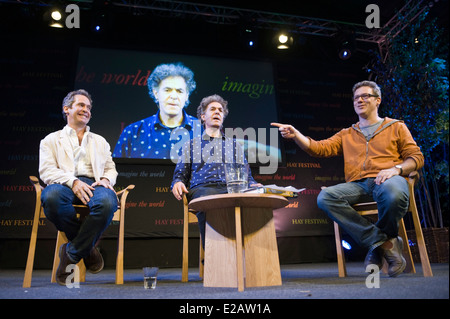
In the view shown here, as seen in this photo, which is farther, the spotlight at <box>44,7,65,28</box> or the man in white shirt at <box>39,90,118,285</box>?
the spotlight at <box>44,7,65,28</box>

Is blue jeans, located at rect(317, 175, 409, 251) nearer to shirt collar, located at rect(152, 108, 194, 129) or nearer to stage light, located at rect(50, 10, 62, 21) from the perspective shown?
shirt collar, located at rect(152, 108, 194, 129)

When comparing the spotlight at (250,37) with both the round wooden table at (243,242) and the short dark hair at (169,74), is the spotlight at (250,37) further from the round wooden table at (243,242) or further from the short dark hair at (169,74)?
the round wooden table at (243,242)

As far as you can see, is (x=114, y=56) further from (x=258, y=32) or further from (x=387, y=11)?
(x=387, y=11)

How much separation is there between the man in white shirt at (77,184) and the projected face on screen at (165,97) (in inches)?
59.2

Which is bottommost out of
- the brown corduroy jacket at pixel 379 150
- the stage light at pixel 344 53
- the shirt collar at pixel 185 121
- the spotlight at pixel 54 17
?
the brown corduroy jacket at pixel 379 150

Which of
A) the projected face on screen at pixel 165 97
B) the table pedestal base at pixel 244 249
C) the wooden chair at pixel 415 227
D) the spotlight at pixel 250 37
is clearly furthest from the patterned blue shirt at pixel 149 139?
the wooden chair at pixel 415 227

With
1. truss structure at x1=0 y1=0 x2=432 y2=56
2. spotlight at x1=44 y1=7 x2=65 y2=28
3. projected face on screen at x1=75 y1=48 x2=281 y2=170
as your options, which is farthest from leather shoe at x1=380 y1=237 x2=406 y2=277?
spotlight at x1=44 y1=7 x2=65 y2=28

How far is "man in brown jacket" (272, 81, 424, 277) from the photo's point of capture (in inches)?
83.0

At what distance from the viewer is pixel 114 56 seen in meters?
4.33

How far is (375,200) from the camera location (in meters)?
2.25

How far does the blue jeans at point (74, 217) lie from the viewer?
2.12 m

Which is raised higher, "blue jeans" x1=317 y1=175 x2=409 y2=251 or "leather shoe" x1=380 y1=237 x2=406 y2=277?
"blue jeans" x1=317 y1=175 x2=409 y2=251

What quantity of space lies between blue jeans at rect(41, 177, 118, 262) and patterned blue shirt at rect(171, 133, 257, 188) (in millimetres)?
559

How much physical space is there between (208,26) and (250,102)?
1.17m
